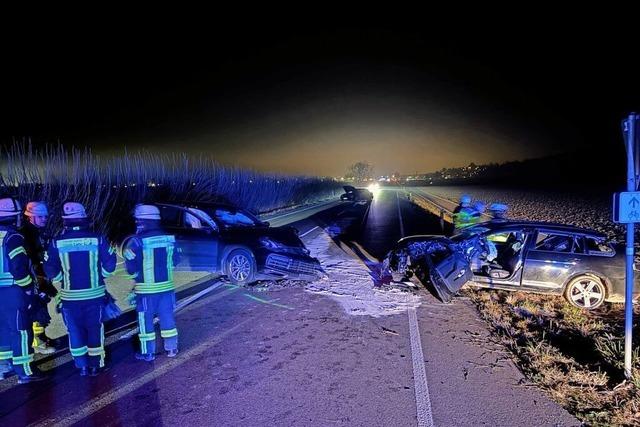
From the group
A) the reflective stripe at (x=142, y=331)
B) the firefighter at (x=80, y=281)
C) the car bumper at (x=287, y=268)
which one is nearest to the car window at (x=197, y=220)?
the car bumper at (x=287, y=268)

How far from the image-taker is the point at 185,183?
22.5m

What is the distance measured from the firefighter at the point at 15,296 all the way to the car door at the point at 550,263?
7064 millimetres

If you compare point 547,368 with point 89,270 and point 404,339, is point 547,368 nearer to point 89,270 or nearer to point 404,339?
point 404,339

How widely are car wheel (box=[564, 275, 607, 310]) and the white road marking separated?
295 centimetres

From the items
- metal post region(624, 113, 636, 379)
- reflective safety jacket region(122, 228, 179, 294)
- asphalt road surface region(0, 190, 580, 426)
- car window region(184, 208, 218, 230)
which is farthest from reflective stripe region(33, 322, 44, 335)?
metal post region(624, 113, 636, 379)

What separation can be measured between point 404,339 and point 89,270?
150 inches

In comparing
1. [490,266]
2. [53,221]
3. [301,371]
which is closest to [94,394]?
[301,371]

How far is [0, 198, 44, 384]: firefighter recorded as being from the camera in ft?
13.1

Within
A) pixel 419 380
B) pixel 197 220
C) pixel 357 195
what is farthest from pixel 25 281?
pixel 357 195

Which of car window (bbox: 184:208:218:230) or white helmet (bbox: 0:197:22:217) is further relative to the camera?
car window (bbox: 184:208:218:230)

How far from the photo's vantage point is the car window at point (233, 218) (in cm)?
879

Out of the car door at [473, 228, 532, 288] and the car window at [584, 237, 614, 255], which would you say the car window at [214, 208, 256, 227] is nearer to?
the car door at [473, 228, 532, 288]

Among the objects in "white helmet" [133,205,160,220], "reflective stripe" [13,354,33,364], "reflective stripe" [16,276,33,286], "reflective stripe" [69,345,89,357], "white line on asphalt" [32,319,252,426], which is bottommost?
"white line on asphalt" [32,319,252,426]

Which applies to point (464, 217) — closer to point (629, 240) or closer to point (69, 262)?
point (629, 240)
